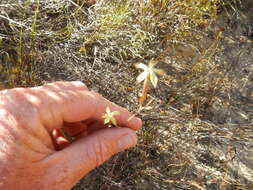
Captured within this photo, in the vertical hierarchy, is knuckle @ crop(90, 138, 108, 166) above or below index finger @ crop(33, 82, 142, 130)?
below

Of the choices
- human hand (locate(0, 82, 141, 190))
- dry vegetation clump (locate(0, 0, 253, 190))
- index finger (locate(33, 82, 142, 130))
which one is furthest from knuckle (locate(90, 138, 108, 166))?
dry vegetation clump (locate(0, 0, 253, 190))

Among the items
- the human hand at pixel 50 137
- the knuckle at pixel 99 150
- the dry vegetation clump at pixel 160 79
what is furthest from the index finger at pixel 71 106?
the dry vegetation clump at pixel 160 79

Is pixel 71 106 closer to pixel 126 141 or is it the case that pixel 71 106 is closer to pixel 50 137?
pixel 50 137

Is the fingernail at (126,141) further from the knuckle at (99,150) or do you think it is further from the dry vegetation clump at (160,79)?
the dry vegetation clump at (160,79)

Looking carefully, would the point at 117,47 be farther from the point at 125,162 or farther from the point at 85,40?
the point at 125,162

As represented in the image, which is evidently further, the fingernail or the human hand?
the fingernail

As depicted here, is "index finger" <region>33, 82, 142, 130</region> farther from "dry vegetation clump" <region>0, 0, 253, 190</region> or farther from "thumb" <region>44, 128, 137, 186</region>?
"dry vegetation clump" <region>0, 0, 253, 190</region>

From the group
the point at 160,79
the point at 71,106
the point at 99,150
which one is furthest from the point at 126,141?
the point at 160,79

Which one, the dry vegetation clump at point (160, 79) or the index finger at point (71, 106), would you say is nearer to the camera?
the index finger at point (71, 106)
